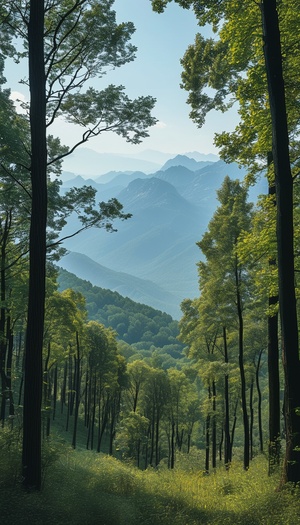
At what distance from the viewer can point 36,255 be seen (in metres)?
7.68

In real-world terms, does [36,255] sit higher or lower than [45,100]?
lower

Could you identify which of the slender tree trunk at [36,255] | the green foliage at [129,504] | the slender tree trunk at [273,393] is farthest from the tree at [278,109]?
the slender tree trunk at [36,255]

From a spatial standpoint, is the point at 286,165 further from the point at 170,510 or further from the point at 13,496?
the point at 13,496

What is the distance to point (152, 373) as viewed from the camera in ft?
152

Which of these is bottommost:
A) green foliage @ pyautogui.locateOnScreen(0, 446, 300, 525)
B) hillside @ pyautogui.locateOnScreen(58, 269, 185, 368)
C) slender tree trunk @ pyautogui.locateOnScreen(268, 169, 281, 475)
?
green foliage @ pyautogui.locateOnScreen(0, 446, 300, 525)

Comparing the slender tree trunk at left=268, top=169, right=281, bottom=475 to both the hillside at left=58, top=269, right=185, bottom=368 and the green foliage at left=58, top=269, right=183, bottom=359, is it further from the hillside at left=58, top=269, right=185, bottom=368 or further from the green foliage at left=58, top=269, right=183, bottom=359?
the green foliage at left=58, top=269, right=183, bottom=359

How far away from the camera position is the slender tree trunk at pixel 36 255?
722cm

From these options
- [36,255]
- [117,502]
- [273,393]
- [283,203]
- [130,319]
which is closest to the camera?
[117,502]

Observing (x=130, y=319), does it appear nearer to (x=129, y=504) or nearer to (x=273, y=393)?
(x=273, y=393)

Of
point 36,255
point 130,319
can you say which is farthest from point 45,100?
point 130,319

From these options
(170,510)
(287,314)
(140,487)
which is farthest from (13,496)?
(287,314)

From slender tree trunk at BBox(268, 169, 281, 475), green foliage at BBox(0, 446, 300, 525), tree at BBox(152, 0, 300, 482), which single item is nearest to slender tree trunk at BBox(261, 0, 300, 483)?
tree at BBox(152, 0, 300, 482)

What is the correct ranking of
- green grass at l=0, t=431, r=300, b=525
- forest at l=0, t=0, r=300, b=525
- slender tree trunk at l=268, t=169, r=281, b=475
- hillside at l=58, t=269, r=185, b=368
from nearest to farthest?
green grass at l=0, t=431, r=300, b=525, forest at l=0, t=0, r=300, b=525, slender tree trunk at l=268, t=169, r=281, b=475, hillside at l=58, t=269, r=185, b=368

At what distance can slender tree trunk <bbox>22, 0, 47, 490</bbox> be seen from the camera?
722 cm
